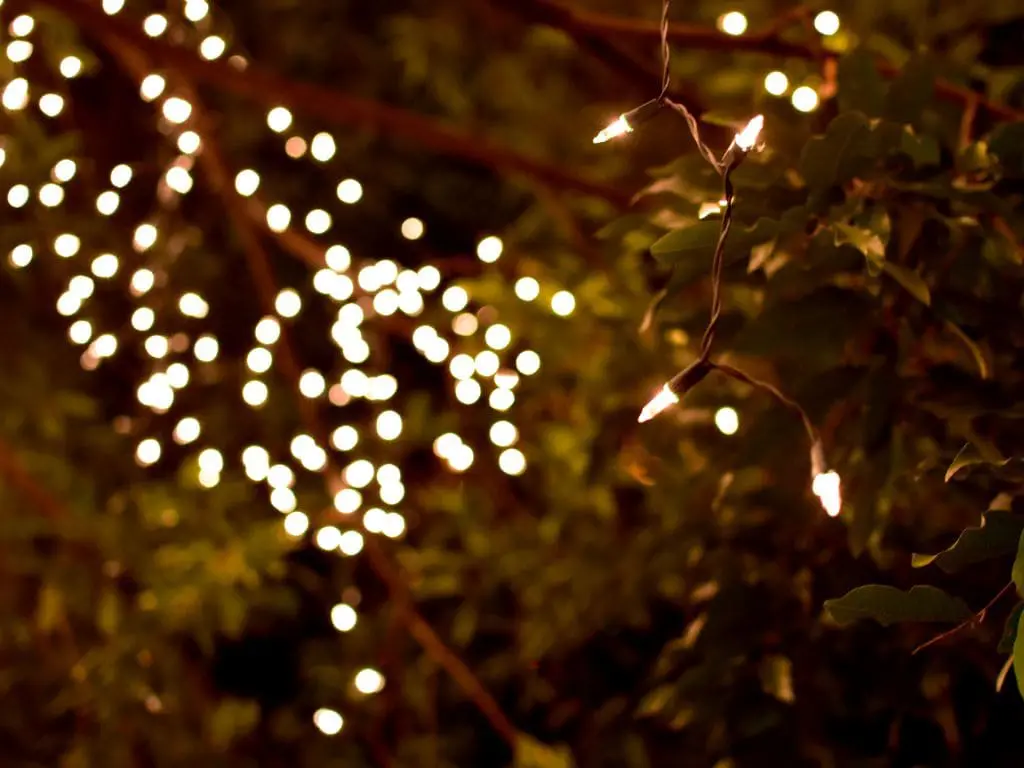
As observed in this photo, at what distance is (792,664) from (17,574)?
1793mm

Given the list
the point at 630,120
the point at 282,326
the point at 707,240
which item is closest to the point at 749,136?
the point at 630,120

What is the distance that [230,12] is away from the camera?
2793mm

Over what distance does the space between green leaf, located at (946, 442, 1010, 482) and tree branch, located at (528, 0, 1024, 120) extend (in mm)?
614

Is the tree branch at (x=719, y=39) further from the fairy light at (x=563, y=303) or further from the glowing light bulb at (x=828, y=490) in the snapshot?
the glowing light bulb at (x=828, y=490)

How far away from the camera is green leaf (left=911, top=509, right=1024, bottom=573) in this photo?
2.90 ft

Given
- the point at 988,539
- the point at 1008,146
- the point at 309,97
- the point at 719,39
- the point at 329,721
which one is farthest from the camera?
the point at 329,721

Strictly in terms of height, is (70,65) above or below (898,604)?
below

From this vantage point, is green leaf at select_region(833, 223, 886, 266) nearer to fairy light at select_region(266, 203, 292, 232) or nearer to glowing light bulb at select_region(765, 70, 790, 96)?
glowing light bulb at select_region(765, 70, 790, 96)

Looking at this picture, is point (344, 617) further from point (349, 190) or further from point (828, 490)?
point (828, 490)

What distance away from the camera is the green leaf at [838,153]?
3.56 ft

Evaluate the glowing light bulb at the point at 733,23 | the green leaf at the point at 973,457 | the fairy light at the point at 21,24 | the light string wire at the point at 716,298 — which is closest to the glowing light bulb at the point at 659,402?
the light string wire at the point at 716,298

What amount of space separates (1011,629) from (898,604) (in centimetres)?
10

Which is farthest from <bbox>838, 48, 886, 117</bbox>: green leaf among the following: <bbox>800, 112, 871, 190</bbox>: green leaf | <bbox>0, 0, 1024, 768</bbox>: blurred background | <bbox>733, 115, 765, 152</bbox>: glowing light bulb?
<bbox>733, 115, 765, 152</bbox>: glowing light bulb

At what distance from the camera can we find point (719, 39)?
1.46m
